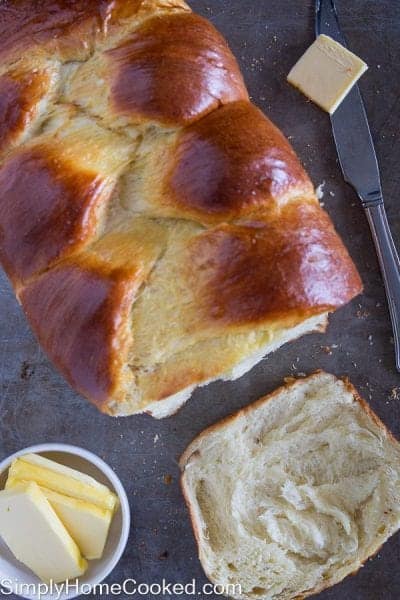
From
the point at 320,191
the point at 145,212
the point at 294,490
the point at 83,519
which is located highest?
the point at 145,212

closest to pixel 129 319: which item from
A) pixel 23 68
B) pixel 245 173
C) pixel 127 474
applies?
pixel 245 173

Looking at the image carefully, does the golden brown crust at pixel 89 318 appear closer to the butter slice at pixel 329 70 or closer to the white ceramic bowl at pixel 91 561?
the white ceramic bowl at pixel 91 561

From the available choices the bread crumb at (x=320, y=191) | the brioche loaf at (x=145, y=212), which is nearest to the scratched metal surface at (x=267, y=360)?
the bread crumb at (x=320, y=191)

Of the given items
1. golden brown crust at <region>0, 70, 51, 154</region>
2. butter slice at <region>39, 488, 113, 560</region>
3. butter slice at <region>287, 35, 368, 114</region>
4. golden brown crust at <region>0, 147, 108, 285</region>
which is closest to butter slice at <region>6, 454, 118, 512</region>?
butter slice at <region>39, 488, 113, 560</region>

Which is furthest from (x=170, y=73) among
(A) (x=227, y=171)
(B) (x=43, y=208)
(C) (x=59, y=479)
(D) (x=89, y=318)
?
(C) (x=59, y=479)

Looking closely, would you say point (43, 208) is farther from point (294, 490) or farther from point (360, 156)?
point (294, 490)

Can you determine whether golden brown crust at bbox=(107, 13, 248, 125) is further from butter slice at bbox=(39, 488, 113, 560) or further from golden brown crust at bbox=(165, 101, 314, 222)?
butter slice at bbox=(39, 488, 113, 560)
